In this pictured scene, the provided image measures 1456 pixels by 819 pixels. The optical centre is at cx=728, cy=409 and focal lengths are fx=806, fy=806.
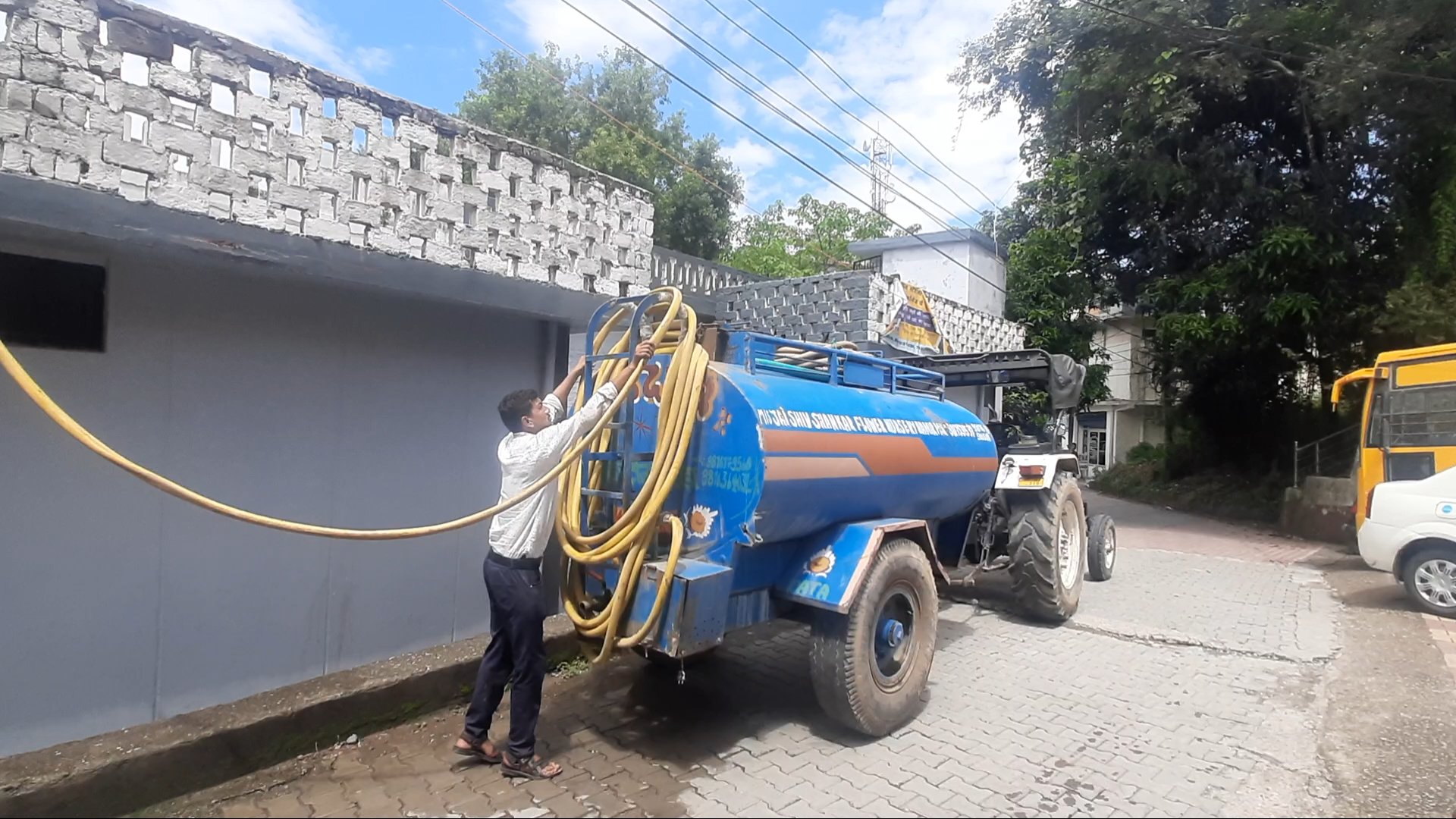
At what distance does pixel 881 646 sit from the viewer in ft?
14.5

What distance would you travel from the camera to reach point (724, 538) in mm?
3869

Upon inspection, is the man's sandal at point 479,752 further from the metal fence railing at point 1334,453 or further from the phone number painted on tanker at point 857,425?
the metal fence railing at point 1334,453

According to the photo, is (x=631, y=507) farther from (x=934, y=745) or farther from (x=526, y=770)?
(x=934, y=745)

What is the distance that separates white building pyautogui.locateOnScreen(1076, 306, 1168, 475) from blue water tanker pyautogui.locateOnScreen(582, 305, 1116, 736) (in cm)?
2514

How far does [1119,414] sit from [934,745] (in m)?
29.2

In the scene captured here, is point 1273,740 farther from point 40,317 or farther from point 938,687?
point 40,317

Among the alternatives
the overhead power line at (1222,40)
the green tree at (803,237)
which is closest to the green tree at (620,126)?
the green tree at (803,237)

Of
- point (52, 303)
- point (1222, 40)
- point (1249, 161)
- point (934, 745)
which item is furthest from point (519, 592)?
point (1249, 161)

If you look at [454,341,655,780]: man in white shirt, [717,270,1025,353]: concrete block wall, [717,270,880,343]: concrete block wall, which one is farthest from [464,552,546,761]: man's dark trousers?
[717,270,880,343]: concrete block wall

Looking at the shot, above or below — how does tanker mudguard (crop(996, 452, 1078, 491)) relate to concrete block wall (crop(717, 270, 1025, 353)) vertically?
below

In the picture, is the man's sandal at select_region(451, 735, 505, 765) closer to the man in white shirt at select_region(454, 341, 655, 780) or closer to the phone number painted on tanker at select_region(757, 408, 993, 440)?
the man in white shirt at select_region(454, 341, 655, 780)

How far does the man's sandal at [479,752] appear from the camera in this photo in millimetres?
3775

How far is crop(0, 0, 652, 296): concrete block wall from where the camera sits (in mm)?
3309

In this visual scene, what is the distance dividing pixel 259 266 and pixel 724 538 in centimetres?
269
